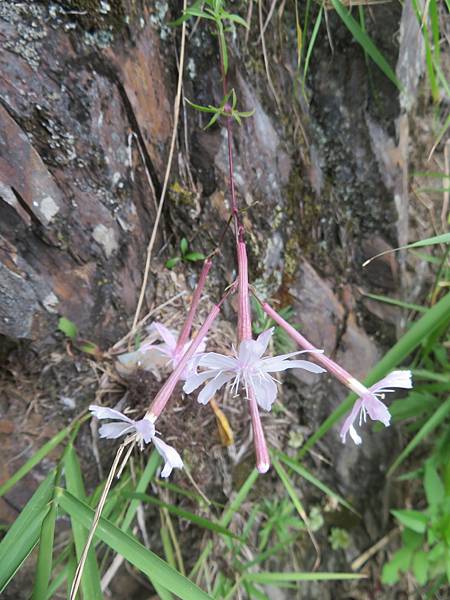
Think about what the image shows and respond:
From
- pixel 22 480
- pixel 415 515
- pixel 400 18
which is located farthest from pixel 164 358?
pixel 400 18

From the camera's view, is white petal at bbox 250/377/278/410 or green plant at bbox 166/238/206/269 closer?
white petal at bbox 250/377/278/410

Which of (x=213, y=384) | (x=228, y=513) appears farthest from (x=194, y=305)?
(x=228, y=513)

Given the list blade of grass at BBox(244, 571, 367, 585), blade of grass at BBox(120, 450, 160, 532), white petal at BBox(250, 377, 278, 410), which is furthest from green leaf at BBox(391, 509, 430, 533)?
white petal at BBox(250, 377, 278, 410)

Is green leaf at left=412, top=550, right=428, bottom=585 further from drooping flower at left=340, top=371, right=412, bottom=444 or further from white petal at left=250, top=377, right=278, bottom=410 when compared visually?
white petal at left=250, top=377, right=278, bottom=410

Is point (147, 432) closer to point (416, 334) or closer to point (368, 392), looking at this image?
point (368, 392)

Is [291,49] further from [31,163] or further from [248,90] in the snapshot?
[31,163]

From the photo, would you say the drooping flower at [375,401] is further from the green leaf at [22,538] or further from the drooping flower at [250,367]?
the green leaf at [22,538]
